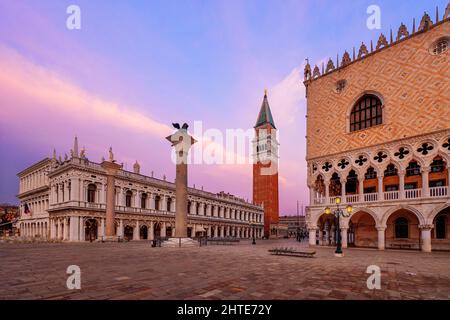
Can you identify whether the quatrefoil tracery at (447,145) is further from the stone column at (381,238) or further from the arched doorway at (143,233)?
the arched doorway at (143,233)

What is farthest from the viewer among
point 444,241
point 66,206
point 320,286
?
point 66,206

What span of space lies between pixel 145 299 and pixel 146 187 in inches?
1620

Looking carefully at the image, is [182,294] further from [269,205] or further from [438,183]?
[269,205]

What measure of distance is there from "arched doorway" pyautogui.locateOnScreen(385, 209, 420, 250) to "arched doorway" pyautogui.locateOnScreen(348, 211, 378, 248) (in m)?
1.22

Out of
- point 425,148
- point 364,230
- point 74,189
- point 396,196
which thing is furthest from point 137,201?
point 425,148

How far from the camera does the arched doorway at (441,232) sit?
70.9 ft

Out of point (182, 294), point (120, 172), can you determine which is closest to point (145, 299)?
point (182, 294)

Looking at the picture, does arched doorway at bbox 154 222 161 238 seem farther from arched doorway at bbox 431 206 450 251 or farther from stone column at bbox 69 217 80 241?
arched doorway at bbox 431 206 450 251

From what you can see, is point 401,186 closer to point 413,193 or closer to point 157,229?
point 413,193

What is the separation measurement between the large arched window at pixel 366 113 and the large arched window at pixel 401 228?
8.81m

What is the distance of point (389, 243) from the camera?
79.6ft

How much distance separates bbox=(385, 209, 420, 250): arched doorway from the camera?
23016 millimetres

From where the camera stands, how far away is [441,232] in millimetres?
22125
